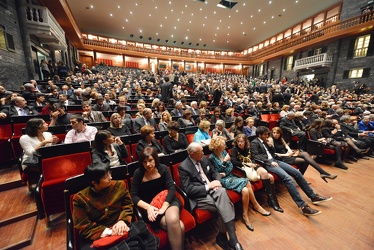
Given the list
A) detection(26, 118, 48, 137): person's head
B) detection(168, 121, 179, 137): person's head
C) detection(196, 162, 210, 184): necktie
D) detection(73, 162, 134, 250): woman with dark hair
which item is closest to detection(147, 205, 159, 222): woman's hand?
detection(73, 162, 134, 250): woman with dark hair

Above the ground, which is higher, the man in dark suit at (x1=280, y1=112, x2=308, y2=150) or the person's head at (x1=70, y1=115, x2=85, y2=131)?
the person's head at (x1=70, y1=115, x2=85, y2=131)

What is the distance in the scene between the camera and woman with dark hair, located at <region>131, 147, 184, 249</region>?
125cm

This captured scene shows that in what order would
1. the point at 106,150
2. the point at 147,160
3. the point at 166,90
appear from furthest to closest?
the point at 166,90, the point at 106,150, the point at 147,160

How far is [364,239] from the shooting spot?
162cm

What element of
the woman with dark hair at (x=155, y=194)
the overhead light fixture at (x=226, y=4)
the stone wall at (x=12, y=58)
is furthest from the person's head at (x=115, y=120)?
the overhead light fixture at (x=226, y=4)

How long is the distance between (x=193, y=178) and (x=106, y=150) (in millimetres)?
1048

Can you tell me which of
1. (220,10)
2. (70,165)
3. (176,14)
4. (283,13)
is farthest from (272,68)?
(70,165)

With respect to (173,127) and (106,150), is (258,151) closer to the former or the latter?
(173,127)

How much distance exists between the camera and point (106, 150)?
74.9 inches

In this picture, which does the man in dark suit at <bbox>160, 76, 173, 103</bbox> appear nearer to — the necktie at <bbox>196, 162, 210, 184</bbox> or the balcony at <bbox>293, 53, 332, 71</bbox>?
the necktie at <bbox>196, 162, 210, 184</bbox>

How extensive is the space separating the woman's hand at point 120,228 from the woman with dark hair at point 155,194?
0.20 meters

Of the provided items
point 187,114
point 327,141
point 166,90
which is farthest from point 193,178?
point 166,90

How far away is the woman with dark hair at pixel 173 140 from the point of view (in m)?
2.43

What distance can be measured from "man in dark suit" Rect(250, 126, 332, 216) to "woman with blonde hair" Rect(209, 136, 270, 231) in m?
0.43
